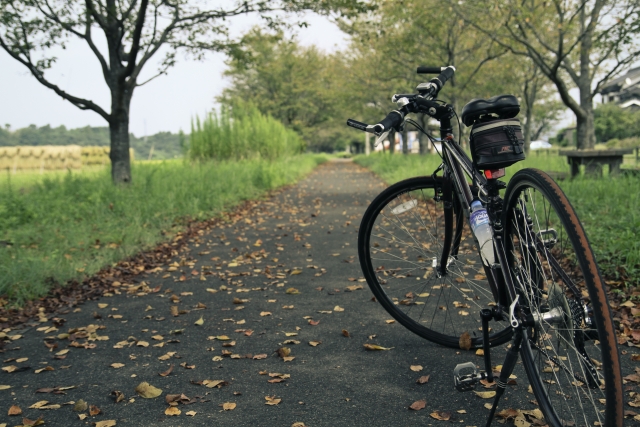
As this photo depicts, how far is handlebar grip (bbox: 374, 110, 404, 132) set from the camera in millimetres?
2806

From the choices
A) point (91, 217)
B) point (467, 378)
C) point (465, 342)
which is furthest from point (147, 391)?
point (91, 217)

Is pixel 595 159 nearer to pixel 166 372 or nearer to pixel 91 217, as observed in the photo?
pixel 91 217

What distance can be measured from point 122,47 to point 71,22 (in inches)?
44.4

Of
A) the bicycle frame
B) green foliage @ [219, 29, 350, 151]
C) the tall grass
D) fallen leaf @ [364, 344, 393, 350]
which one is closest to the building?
green foliage @ [219, 29, 350, 151]

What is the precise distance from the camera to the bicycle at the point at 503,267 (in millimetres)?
2133

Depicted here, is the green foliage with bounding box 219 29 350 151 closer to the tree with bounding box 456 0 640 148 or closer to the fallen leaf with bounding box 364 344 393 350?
the tree with bounding box 456 0 640 148

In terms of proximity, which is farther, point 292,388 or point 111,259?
point 111,259

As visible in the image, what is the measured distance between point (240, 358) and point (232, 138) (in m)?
17.9

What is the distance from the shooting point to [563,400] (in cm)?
248

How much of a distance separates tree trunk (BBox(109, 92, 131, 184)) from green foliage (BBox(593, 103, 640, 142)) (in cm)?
3836

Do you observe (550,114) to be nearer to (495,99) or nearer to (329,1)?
(329,1)

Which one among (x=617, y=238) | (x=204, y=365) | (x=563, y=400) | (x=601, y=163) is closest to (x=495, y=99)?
(x=563, y=400)

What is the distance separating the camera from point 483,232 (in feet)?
9.26

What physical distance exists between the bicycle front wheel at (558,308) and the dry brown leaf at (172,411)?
1700 millimetres
